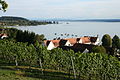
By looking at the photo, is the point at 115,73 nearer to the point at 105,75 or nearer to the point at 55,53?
the point at 105,75

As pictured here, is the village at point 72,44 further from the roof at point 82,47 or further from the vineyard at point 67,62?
the vineyard at point 67,62

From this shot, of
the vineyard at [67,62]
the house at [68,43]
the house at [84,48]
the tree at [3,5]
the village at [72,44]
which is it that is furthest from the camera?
the house at [68,43]

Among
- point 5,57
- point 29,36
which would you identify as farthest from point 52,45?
point 5,57

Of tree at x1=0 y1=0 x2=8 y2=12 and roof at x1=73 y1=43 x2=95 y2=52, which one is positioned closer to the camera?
tree at x1=0 y1=0 x2=8 y2=12

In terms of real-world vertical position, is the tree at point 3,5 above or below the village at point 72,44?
above

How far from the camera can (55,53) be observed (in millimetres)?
33844

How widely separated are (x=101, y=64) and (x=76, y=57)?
11.3ft

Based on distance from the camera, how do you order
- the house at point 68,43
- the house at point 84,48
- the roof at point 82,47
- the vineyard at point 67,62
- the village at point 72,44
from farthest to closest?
the house at point 68,43 < the village at point 72,44 < the roof at point 82,47 < the house at point 84,48 < the vineyard at point 67,62

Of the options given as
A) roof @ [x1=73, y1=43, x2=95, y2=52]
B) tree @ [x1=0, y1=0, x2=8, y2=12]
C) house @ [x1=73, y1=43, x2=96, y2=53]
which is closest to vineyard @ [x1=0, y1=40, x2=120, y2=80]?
tree @ [x1=0, y1=0, x2=8, y2=12]

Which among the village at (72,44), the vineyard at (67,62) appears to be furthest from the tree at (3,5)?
the village at (72,44)

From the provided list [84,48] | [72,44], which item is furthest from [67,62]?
[72,44]


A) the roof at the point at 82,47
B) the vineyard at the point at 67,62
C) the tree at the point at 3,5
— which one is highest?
the tree at the point at 3,5

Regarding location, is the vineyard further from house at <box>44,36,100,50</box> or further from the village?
house at <box>44,36,100,50</box>

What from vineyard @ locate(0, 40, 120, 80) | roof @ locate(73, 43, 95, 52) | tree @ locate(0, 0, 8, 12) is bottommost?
roof @ locate(73, 43, 95, 52)
